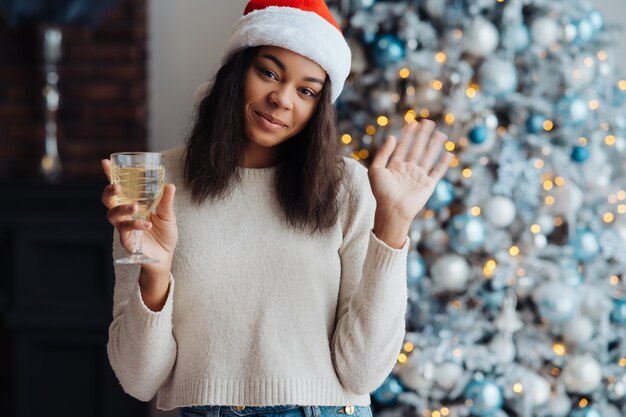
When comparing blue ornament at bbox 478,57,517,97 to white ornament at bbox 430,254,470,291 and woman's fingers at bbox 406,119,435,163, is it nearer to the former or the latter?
white ornament at bbox 430,254,470,291

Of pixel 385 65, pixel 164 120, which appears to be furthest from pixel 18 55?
pixel 385 65

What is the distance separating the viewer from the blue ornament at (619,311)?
9.44 ft

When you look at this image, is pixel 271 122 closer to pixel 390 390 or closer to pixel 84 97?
pixel 390 390

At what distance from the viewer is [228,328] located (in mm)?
1467

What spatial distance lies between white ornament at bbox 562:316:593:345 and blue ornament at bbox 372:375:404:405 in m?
0.59

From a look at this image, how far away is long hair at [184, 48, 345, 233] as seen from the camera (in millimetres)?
1534

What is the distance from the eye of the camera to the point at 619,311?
2.88m

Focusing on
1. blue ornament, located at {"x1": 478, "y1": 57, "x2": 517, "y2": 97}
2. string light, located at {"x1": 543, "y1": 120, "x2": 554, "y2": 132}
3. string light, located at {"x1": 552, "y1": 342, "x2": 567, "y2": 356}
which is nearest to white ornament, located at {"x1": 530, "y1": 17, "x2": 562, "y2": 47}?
blue ornament, located at {"x1": 478, "y1": 57, "x2": 517, "y2": 97}

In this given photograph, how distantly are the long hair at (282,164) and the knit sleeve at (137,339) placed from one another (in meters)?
0.20

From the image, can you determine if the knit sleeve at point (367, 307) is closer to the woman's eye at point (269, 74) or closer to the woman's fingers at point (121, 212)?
the woman's eye at point (269, 74)

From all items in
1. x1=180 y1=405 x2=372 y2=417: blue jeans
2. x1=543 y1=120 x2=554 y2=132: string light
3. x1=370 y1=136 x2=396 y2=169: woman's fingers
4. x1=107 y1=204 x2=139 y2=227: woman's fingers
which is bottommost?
x1=180 y1=405 x2=372 y2=417: blue jeans

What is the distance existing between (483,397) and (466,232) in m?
0.53

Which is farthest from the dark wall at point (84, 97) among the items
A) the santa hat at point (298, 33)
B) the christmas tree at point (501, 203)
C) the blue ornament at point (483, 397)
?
the santa hat at point (298, 33)

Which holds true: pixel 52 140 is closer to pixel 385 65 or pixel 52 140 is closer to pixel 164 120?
pixel 164 120
